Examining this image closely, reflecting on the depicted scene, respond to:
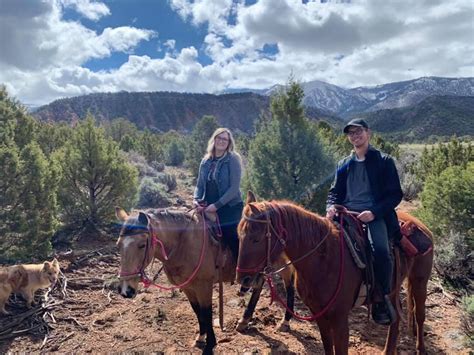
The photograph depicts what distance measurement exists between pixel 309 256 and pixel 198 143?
80.6 ft

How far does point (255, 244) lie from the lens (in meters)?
2.92

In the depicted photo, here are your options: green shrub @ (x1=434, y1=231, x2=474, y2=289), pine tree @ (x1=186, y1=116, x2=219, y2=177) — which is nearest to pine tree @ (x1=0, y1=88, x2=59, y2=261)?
green shrub @ (x1=434, y1=231, x2=474, y2=289)

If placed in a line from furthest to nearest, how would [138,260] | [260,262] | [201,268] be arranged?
[201,268], [138,260], [260,262]

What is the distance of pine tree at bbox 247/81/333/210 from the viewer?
931 cm

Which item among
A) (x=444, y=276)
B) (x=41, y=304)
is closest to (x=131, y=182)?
(x=41, y=304)

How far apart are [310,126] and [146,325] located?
22.1 ft

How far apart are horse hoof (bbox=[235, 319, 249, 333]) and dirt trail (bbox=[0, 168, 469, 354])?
0.31ft

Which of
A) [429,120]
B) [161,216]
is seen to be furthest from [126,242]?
[429,120]

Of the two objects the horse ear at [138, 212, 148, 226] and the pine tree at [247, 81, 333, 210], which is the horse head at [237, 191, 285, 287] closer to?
the horse ear at [138, 212, 148, 226]

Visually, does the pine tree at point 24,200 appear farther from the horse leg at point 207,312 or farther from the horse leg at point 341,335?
the horse leg at point 341,335

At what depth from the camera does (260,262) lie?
294cm

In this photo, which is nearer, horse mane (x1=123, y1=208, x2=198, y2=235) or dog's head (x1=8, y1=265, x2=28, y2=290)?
horse mane (x1=123, y1=208, x2=198, y2=235)

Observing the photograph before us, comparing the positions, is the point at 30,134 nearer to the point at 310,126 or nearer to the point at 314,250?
the point at 310,126

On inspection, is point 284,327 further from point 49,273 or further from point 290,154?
point 290,154
